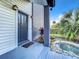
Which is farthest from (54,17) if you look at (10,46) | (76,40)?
(10,46)

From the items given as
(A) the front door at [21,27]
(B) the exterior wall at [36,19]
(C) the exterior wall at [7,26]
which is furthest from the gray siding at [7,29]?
(B) the exterior wall at [36,19]

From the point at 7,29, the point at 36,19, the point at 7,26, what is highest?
the point at 36,19

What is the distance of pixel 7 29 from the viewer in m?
4.86

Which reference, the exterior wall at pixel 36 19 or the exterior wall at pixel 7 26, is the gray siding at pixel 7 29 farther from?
the exterior wall at pixel 36 19

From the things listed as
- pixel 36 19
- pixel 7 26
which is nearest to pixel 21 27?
pixel 7 26

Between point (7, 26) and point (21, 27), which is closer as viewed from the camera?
point (7, 26)

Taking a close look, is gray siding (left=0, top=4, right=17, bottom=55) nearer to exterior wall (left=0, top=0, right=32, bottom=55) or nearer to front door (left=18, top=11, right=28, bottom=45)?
exterior wall (left=0, top=0, right=32, bottom=55)

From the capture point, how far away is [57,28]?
14922 millimetres

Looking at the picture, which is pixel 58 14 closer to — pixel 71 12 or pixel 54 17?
pixel 54 17

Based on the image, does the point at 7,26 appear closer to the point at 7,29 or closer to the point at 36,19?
the point at 7,29

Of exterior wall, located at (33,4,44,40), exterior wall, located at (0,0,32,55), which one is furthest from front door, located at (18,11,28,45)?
exterior wall, located at (33,4,44,40)

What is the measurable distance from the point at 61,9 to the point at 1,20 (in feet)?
40.6

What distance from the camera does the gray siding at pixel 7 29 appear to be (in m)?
4.46

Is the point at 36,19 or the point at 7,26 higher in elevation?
the point at 36,19
